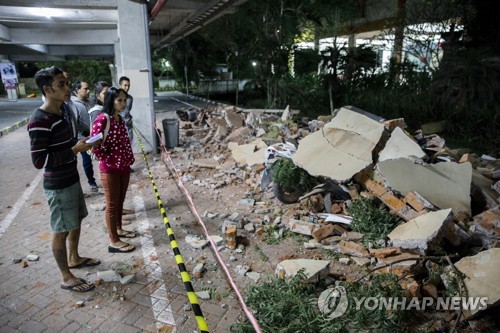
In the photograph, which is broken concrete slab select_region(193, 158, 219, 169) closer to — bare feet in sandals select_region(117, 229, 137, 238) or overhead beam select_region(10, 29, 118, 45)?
bare feet in sandals select_region(117, 229, 137, 238)

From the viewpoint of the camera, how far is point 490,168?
17.6 ft

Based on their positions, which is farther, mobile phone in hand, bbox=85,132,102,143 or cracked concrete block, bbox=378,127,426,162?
cracked concrete block, bbox=378,127,426,162

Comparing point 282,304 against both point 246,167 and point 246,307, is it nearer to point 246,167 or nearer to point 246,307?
point 246,307

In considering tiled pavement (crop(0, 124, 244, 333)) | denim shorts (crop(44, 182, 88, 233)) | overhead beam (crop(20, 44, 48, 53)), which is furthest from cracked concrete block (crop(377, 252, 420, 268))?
overhead beam (crop(20, 44, 48, 53))

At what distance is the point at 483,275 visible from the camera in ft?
9.77

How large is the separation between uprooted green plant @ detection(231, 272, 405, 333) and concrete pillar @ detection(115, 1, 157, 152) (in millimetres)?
6417

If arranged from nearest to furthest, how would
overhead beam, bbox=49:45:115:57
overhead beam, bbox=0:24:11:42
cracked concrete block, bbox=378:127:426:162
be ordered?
1. cracked concrete block, bbox=378:127:426:162
2. overhead beam, bbox=0:24:11:42
3. overhead beam, bbox=49:45:115:57

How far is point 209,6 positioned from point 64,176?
688 cm

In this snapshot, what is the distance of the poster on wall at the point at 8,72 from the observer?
903 inches

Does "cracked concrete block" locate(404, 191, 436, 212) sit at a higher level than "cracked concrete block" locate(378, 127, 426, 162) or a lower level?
lower

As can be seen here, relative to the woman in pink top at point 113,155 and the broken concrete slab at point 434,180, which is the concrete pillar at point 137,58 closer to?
the woman in pink top at point 113,155

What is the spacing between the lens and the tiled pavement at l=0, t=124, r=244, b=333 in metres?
2.98

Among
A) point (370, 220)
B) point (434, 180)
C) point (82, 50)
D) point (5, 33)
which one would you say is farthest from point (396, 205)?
point (82, 50)

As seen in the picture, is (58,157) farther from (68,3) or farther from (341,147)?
(68,3)
